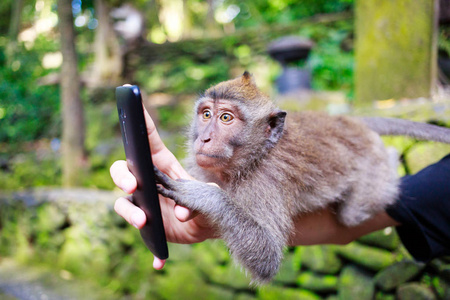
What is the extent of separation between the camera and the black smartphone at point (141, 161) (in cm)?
122

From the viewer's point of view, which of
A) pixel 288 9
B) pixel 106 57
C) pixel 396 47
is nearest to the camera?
pixel 396 47

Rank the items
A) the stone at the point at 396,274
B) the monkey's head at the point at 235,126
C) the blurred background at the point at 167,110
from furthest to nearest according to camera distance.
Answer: the blurred background at the point at 167,110
the stone at the point at 396,274
the monkey's head at the point at 235,126

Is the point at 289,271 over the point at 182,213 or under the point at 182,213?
under

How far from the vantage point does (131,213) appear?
1.40 metres

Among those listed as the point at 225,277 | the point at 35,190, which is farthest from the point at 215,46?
the point at 225,277

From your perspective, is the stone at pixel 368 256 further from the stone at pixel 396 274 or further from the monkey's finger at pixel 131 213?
the monkey's finger at pixel 131 213

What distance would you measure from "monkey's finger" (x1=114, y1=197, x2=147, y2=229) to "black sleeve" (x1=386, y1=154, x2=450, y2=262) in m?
1.55

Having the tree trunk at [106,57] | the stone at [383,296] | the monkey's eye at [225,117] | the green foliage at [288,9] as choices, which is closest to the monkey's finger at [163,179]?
the monkey's eye at [225,117]

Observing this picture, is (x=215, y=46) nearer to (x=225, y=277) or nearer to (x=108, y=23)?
(x=108, y=23)

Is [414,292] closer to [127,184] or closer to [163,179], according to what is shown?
[163,179]

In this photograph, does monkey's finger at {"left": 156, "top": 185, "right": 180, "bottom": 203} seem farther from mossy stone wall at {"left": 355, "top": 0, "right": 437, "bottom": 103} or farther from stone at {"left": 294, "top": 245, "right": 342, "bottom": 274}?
mossy stone wall at {"left": 355, "top": 0, "right": 437, "bottom": 103}

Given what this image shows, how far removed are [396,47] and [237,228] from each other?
3.24 m

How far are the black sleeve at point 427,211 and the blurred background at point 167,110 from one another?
3.00 feet

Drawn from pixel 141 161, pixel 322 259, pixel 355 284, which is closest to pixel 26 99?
pixel 322 259
